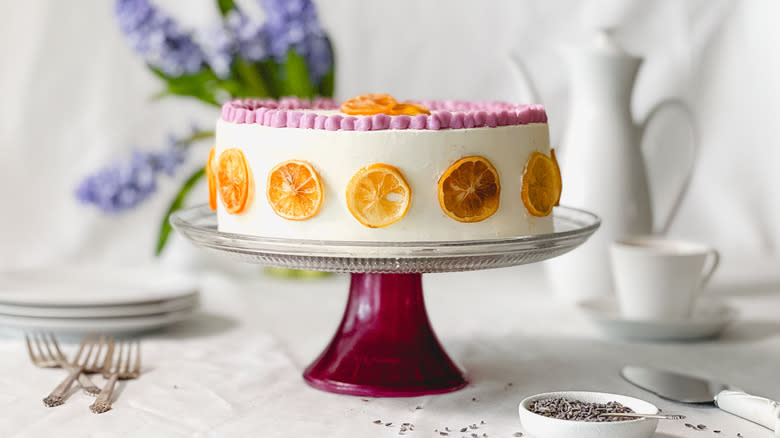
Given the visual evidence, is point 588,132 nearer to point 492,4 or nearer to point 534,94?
point 534,94

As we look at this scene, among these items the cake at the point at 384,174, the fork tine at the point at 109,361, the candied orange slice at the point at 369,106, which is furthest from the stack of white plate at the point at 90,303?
the candied orange slice at the point at 369,106

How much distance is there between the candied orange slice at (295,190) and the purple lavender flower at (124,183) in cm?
78

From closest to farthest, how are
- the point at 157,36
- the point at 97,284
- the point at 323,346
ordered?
the point at 323,346, the point at 97,284, the point at 157,36

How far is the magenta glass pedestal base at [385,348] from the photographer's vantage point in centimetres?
117

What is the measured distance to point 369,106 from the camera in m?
1.12

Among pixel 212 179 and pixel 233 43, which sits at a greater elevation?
pixel 233 43

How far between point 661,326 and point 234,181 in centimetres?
64

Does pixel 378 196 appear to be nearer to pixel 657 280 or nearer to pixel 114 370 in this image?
pixel 114 370

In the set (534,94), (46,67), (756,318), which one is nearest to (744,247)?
(756,318)

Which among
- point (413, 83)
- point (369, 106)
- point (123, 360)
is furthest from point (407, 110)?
point (413, 83)

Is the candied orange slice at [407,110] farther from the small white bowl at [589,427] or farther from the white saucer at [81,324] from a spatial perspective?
the white saucer at [81,324]

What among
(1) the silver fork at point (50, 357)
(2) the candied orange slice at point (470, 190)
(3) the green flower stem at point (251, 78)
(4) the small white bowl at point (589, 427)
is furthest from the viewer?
(3) the green flower stem at point (251, 78)

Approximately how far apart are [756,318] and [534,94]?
1.55ft

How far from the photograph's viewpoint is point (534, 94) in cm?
162
